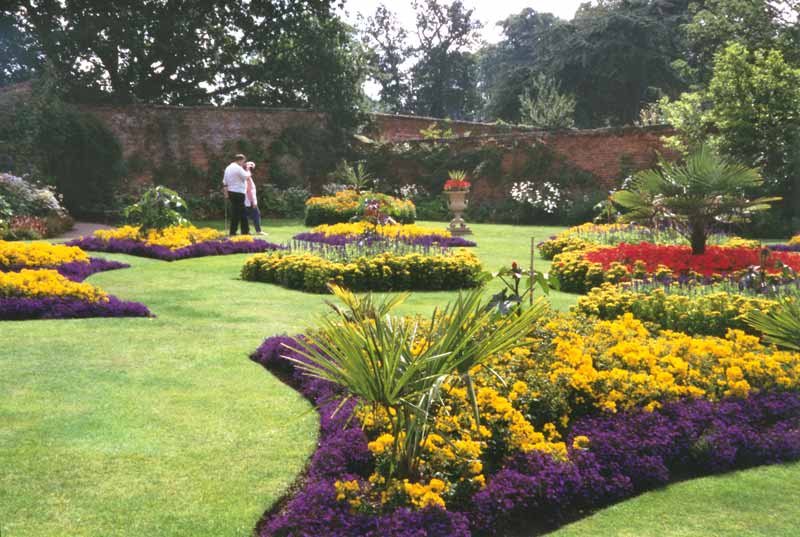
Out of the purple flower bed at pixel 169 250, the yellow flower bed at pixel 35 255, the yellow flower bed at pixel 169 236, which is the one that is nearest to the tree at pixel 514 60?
the yellow flower bed at pixel 169 236

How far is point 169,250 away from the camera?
40.3ft

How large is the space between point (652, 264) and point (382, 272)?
3.21m

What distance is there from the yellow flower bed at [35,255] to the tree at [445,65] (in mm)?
41977

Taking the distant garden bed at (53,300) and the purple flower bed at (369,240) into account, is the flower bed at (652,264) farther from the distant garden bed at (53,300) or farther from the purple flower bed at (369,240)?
the distant garden bed at (53,300)

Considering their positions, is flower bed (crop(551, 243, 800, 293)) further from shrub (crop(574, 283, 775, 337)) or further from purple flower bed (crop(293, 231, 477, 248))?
purple flower bed (crop(293, 231, 477, 248))

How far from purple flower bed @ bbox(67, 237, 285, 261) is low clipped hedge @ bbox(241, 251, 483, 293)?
267 cm

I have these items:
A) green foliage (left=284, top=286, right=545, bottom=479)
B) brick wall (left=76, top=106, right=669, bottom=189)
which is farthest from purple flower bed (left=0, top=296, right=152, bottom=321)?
brick wall (left=76, top=106, right=669, bottom=189)

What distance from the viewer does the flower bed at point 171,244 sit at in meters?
12.4

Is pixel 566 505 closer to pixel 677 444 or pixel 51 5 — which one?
pixel 677 444

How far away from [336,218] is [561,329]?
524 inches

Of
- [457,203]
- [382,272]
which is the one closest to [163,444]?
[382,272]

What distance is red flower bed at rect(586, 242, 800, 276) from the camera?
813 centimetres

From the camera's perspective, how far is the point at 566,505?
343 centimetres

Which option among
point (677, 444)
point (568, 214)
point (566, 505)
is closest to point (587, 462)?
point (566, 505)
